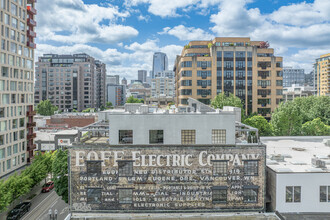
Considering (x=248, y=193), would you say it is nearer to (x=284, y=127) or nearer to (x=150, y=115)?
(x=150, y=115)

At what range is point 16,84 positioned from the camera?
5672 cm

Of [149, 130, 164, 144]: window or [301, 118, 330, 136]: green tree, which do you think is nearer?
[149, 130, 164, 144]: window

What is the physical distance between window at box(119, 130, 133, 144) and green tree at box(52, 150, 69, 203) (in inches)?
459

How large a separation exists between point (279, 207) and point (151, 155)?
15510 millimetres

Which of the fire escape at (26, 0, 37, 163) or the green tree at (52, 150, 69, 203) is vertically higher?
the fire escape at (26, 0, 37, 163)

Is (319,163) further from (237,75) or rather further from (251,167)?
(237,75)

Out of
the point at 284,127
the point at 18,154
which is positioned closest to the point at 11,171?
the point at 18,154

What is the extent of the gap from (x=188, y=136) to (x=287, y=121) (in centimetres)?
4086

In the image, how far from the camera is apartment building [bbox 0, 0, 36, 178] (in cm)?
5244

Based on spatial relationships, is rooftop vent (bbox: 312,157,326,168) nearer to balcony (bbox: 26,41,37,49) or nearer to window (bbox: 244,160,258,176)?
window (bbox: 244,160,258,176)

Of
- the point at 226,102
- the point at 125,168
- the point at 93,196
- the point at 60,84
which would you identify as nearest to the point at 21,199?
the point at 93,196

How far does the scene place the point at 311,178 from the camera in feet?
92.5

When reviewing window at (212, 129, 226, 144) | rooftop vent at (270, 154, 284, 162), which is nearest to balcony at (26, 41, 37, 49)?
window at (212, 129, 226, 144)

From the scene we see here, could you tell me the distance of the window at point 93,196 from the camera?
29.1 m
